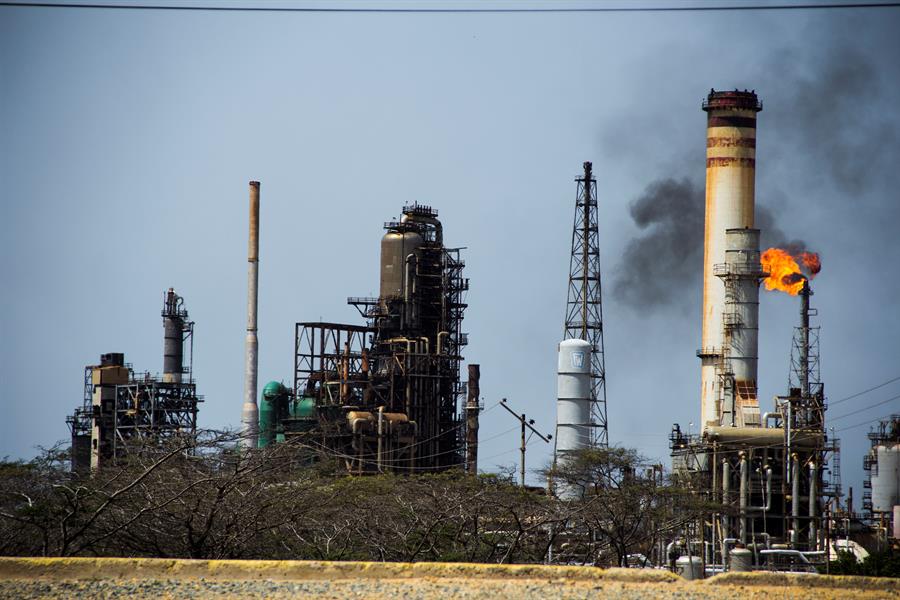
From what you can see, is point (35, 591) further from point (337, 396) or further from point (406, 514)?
point (337, 396)

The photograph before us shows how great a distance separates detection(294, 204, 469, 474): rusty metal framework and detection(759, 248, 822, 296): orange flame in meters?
14.4

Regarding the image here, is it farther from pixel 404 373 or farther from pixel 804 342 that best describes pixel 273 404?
pixel 804 342

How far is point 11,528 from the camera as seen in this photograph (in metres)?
31.2

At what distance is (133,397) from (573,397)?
1178 inches

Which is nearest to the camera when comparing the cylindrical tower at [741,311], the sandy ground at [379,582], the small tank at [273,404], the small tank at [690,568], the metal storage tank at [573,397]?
the sandy ground at [379,582]

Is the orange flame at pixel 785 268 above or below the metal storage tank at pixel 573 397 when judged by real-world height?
above

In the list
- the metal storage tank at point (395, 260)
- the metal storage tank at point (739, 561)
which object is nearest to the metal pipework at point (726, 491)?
the metal storage tank at point (739, 561)

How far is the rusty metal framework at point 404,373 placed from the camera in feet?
222

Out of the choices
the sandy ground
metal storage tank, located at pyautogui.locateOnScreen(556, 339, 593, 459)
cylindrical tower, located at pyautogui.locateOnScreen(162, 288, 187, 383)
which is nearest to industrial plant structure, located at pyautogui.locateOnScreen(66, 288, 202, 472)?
cylindrical tower, located at pyautogui.locateOnScreen(162, 288, 187, 383)

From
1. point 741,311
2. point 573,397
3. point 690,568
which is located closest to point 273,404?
point 573,397

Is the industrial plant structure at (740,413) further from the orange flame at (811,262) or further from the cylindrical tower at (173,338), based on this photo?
the cylindrical tower at (173,338)

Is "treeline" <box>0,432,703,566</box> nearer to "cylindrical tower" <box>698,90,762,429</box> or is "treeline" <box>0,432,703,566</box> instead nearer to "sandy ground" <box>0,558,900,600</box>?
"sandy ground" <box>0,558,900,600</box>

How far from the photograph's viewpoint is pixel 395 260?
7281 cm

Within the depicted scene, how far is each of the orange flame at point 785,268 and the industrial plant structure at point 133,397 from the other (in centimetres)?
2986
